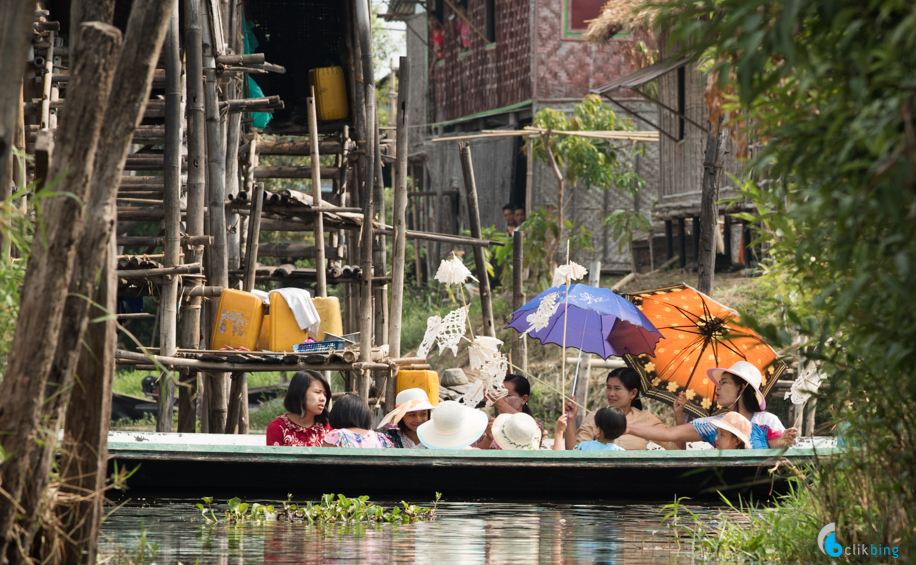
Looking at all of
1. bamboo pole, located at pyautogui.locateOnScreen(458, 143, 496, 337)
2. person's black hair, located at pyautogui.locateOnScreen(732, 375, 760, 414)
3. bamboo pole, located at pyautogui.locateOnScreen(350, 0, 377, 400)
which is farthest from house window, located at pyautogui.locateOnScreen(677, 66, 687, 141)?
person's black hair, located at pyautogui.locateOnScreen(732, 375, 760, 414)

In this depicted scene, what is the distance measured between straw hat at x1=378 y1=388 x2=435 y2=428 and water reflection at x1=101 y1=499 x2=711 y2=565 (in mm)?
927

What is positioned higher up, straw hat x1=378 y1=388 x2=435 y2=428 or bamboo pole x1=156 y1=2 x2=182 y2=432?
bamboo pole x1=156 y1=2 x2=182 y2=432

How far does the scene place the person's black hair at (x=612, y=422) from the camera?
25.6 ft

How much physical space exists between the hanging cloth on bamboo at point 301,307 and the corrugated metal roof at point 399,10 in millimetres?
14495

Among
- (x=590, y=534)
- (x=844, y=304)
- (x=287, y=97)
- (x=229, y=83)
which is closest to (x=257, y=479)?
(x=590, y=534)

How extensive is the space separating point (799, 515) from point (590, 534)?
158 cm

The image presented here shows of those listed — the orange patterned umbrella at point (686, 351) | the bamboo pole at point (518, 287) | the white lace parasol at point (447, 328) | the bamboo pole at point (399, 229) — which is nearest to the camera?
the orange patterned umbrella at point (686, 351)

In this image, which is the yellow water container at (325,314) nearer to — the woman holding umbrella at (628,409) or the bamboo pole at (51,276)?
the woman holding umbrella at (628,409)

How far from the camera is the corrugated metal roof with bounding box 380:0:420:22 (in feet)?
72.9

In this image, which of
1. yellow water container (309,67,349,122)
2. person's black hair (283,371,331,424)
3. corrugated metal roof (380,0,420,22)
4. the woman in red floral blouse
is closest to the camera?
person's black hair (283,371,331,424)

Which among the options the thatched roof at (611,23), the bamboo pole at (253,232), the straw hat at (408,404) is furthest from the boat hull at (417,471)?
the thatched roof at (611,23)

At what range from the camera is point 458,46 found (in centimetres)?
2069

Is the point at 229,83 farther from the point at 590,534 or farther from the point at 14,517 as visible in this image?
the point at 14,517

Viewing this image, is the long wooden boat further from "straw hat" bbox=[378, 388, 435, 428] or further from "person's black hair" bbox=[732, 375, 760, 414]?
"straw hat" bbox=[378, 388, 435, 428]
